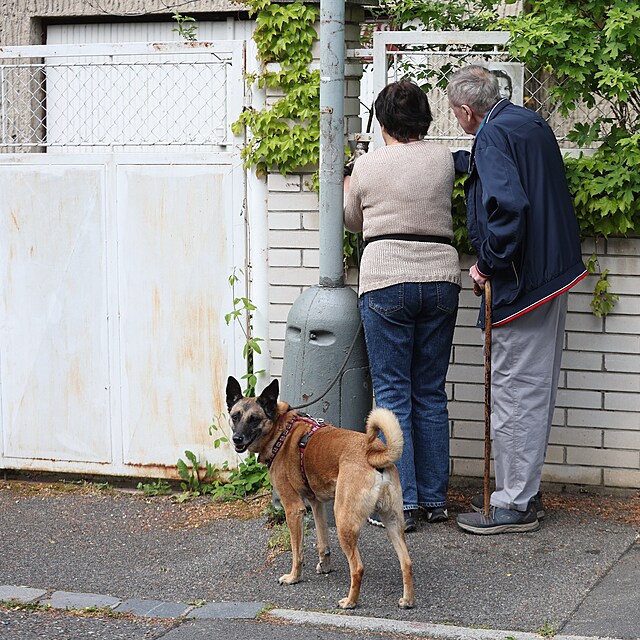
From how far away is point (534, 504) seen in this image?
17.1 feet

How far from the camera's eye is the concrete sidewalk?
4.13 metres

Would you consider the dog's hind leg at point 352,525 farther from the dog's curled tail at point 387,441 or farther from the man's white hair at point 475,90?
the man's white hair at point 475,90

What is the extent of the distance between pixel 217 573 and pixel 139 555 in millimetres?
494

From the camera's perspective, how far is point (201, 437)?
6.00m

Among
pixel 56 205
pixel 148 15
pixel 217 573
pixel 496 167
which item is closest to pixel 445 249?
pixel 496 167

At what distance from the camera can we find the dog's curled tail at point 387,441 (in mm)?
4172

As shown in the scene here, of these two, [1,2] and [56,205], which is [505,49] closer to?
[56,205]

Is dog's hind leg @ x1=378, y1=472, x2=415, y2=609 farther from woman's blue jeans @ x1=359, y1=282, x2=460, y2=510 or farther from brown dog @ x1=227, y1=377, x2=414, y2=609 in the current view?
woman's blue jeans @ x1=359, y1=282, x2=460, y2=510

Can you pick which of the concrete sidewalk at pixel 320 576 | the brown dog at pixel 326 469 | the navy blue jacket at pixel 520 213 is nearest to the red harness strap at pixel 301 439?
the brown dog at pixel 326 469

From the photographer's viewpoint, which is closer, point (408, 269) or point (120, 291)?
point (408, 269)

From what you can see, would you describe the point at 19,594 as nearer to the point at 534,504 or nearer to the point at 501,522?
the point at 501,522

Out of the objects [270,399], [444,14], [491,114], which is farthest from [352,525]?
[444,14]

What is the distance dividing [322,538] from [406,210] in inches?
60.7

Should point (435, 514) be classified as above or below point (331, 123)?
below
